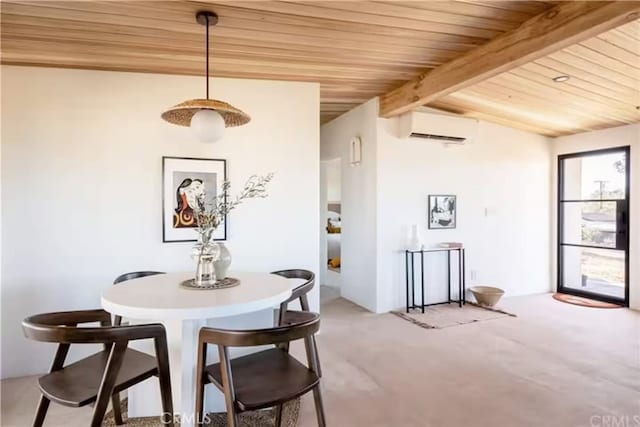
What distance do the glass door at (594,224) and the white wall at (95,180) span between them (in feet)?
14.5

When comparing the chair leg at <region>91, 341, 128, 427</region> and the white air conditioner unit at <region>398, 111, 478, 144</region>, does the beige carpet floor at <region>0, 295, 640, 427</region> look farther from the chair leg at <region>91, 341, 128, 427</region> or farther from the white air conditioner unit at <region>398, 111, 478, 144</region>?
the white air conditioner unit at <region>398, 111, 478, 144</region>

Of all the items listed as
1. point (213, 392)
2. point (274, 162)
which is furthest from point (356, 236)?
point (213, 392)

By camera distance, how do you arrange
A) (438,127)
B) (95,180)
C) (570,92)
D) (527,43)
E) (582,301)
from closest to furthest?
(527,43), (95,180), (570,92), (438,127), (582,301)

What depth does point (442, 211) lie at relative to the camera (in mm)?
4773

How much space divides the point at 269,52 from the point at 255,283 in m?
1.79

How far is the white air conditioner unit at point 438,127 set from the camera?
4277 millimetres

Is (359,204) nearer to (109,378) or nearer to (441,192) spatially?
(441,192)

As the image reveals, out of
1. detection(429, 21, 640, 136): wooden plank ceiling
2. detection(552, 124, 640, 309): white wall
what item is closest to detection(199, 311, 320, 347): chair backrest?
detection(429, 21, 640, 136): wooden plank ceiling

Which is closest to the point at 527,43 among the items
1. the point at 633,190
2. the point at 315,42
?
the point at 315,42

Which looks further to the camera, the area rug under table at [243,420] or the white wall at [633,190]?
the white wall at [633,190]

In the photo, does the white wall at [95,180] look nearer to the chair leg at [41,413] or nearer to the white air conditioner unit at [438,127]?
the chair leg at [41,413]

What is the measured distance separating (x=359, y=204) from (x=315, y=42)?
2442 mm

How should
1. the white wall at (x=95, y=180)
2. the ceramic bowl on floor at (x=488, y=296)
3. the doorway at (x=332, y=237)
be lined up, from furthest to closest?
the doorway at (x=332, y=237) → the ceramic bowl on floor at (x=488, y=296) → the white wall at (x=95, y=180)

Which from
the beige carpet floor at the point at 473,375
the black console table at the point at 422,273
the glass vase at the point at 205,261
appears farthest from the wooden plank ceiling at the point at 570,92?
the glass vase at the point at 205,261
